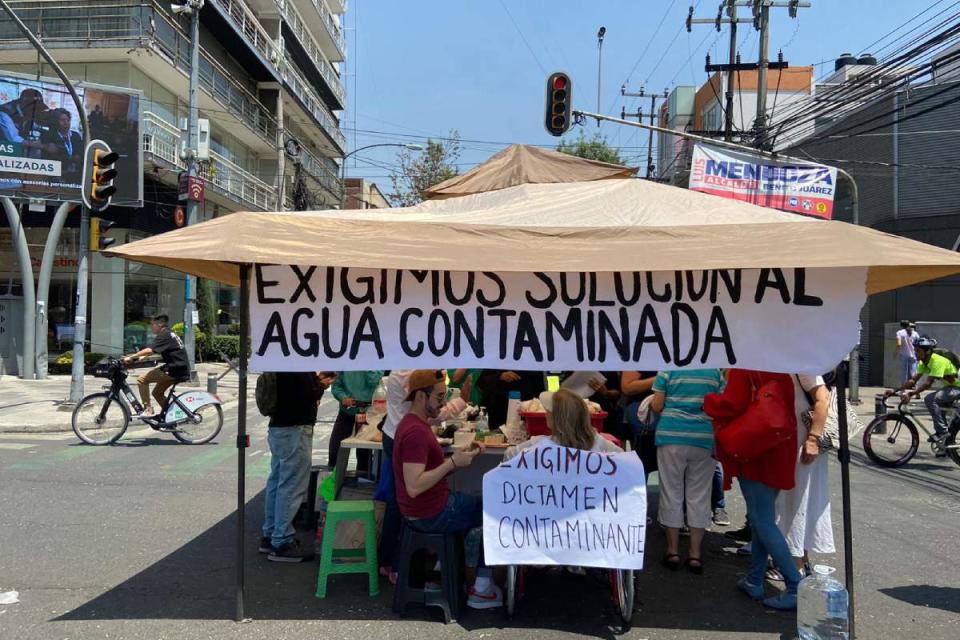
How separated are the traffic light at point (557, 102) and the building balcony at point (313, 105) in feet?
73.2

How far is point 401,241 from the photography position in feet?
13.5

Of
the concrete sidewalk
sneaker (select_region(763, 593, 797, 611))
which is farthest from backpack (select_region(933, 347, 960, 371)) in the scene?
the concrete sidewalk

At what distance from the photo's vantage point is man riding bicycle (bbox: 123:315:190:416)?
Answer: 34.8 ft

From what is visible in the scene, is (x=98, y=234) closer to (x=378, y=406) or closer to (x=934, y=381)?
(x=378, y=406)

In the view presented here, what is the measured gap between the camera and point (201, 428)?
1088 cm

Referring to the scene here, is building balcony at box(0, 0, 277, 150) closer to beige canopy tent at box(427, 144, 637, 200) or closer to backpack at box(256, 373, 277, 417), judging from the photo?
beige canopy tent at box(427, 144, 637, 200)

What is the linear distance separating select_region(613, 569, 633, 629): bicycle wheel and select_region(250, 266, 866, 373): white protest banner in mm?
1252

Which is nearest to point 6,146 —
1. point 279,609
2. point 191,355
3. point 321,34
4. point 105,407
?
point 191,355

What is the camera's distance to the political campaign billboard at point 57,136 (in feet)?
60.3

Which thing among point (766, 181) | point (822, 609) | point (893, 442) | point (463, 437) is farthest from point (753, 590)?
point (766, 181)

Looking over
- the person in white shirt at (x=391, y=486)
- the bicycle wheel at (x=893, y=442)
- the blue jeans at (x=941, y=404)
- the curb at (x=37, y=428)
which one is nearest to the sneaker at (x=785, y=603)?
the person in white shirt at (x=391, y=486)

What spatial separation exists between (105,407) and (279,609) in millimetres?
7193

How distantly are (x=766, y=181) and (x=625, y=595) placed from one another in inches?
537

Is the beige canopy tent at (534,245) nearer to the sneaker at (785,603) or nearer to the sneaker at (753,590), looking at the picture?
the sneaker at (785,603)
